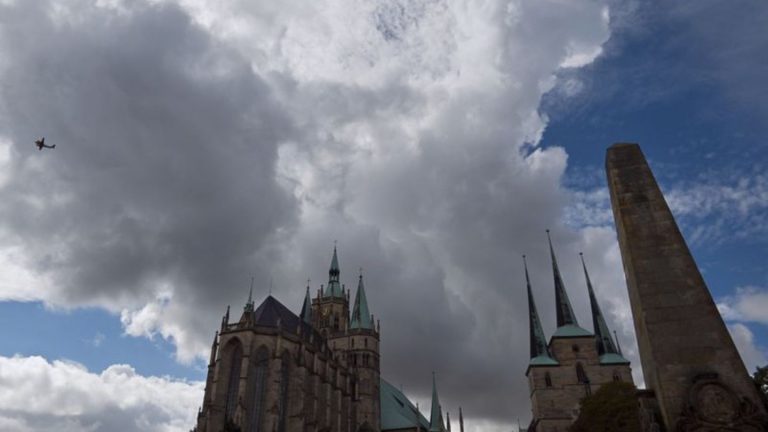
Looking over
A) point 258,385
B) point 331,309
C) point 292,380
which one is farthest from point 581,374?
point 331,309

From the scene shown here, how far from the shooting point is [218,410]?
132 ft

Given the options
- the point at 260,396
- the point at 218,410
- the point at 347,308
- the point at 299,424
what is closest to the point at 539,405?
the point at 299,424

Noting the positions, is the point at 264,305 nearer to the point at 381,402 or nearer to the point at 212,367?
the point at 212,367

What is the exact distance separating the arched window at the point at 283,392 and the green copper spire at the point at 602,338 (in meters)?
26.6

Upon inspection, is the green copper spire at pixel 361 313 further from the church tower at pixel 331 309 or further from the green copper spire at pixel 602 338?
the green copper spire at pixel 602 338

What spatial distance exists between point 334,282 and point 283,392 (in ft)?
109

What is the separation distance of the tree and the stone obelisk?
815 inches

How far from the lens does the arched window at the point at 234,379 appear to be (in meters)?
40.8

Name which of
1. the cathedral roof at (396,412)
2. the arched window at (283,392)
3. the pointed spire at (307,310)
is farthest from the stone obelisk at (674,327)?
the pointed spire at (307,310)

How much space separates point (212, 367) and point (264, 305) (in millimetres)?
9631

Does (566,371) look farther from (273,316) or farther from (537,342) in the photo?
(273,316)

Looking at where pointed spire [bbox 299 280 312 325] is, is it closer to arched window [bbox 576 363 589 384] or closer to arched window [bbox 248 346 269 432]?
arched window [bbox 248 346 269 432]

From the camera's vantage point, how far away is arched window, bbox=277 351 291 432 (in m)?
43.0

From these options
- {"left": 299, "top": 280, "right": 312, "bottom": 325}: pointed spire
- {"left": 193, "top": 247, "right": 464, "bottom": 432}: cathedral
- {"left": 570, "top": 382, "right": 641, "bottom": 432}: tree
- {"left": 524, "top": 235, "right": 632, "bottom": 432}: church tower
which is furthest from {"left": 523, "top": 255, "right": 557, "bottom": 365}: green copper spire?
{"left": 299, "top": 280, "right": 312, "bottom": 325}: pointed spire
